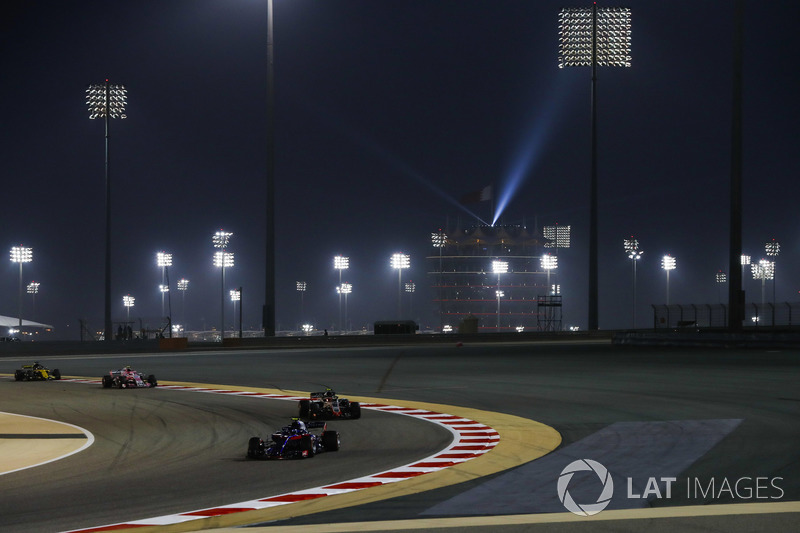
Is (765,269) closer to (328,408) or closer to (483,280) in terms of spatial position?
(483,280)

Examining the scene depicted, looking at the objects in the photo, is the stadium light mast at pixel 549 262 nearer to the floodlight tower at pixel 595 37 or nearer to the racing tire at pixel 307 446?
the floodlight tower at pixel 595 37

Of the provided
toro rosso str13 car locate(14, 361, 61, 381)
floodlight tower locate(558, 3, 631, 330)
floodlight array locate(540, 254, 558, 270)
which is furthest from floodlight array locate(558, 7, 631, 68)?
floodlight array locate(540, 254, 558, 270)

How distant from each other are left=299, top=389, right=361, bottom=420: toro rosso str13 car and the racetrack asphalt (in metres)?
0.94

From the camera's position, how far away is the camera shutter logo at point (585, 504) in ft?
27.6

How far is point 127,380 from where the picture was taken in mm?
23469

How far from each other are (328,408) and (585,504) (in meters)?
7.65

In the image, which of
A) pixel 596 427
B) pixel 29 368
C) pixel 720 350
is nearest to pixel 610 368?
pixel 720 350

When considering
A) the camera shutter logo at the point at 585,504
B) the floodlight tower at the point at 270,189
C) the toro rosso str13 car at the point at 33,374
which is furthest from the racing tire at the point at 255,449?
the floodlight tower at the point at 270,189

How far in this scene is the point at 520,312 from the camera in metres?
174

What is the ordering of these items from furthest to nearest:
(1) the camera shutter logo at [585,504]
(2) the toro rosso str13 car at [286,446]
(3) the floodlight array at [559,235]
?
(3) the floodlight array at [559,235]
(2) the toro rosso str13 car at [286,446]
(1) the camera shutter logo at [585,504]

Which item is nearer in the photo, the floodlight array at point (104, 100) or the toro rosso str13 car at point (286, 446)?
the toro rosso str13 car at point (286, 446)

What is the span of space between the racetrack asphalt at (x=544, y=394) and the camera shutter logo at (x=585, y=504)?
257 mm

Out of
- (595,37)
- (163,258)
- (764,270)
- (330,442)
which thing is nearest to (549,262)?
(764,270)

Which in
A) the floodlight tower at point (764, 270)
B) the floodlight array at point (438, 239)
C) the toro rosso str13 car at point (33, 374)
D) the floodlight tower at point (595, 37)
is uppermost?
the floodlight tower at point (595, 37)
